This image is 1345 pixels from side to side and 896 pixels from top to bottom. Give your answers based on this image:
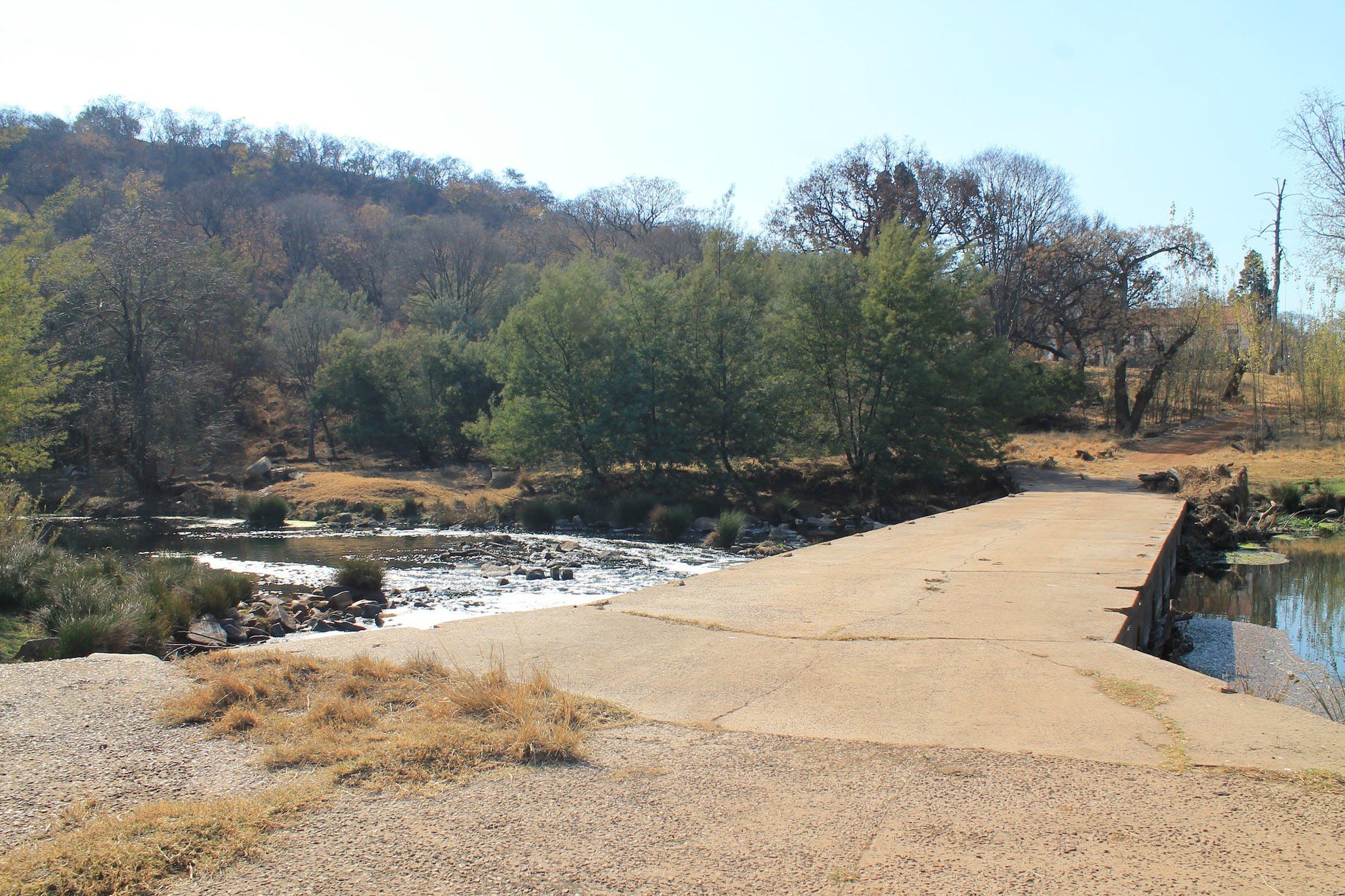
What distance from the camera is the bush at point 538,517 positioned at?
26281 millimetres

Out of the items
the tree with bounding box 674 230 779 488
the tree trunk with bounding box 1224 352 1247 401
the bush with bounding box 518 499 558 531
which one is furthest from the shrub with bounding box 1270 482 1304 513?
the bush with bounding box 518 499 558 531

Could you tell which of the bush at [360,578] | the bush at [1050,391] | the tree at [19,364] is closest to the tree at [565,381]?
the bush at [1050,391]

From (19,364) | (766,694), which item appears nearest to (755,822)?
(766,694)

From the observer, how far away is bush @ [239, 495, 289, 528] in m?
26.5

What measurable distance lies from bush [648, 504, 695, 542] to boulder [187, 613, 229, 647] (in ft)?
46.4

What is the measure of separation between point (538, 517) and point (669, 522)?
423cm

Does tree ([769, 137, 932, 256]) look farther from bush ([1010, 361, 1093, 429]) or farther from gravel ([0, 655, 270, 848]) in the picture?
gravel ([0, 655, 270, 848])

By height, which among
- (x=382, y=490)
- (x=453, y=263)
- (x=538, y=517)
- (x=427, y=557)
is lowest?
(x=427, y=557)

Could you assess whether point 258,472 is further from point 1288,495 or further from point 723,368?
point 1288,495

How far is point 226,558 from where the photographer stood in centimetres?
1961

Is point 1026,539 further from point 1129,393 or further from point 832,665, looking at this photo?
point 1129,393

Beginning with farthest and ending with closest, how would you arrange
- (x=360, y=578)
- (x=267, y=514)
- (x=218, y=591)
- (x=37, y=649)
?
(x=267, y=514) → (x=360, y=578) → (x=218, y=591) → (x=37, y=649)

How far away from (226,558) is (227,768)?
17.6 meters

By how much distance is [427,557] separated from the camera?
65.5 ft
